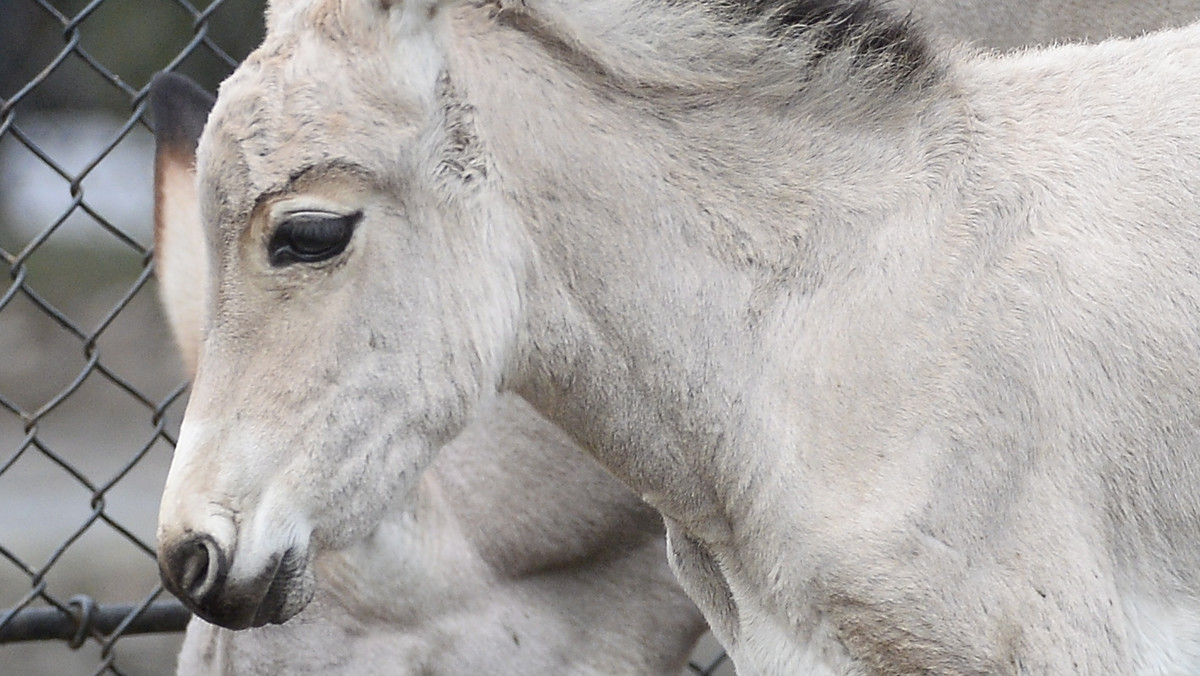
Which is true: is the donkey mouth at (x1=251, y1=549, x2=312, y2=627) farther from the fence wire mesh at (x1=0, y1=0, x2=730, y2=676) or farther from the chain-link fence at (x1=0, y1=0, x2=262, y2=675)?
the chain-link fence at (x1=0, y1=0, x2=262, y2=675)

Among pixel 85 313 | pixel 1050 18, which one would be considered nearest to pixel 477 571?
pixel 1050 18

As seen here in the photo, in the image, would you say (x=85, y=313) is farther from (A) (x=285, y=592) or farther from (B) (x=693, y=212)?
(B) (x=693, y=212)

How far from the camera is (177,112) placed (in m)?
2.15

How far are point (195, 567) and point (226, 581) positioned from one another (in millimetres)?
37

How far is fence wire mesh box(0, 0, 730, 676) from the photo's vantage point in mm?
5191

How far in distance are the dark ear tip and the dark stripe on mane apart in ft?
3.35

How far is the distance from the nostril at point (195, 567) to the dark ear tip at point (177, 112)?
3.01 feet

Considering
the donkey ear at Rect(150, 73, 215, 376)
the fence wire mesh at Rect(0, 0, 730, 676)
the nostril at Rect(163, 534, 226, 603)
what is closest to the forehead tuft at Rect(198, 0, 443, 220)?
the nostril at Rect(163, 534, 226, 603)

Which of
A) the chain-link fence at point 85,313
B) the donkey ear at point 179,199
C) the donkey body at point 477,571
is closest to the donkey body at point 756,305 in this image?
the donkey body at point 477,571

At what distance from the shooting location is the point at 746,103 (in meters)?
1.53

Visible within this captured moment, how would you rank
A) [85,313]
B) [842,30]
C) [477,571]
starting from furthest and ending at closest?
[85,313]
[477,571]
[842,30]

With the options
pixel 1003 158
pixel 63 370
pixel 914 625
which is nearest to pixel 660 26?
pixel 1003 158

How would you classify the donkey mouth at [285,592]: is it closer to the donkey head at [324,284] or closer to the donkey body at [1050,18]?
the donkey head at [324,284]

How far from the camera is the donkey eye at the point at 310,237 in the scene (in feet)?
4.58
